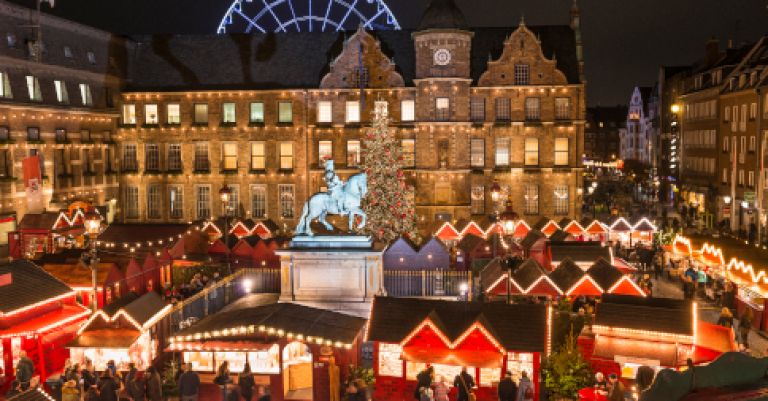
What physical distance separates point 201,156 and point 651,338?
36727 mm

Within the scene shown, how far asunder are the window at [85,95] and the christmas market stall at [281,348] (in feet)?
102

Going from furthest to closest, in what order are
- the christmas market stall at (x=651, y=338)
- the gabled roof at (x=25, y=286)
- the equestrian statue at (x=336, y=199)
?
the equestrian statue at (x=336, y=199)
the gabled roof at (x=25, y=286)
the christmas market stall at (x=651, y=338)

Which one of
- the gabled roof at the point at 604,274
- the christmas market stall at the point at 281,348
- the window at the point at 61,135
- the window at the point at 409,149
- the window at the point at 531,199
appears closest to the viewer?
the christmas market stall at the point at 281,348

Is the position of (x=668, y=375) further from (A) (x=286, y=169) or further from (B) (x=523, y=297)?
(A) (x=286, y=169)

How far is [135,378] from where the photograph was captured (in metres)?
16.0

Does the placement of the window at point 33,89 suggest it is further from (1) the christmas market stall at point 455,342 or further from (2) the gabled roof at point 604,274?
(2) the gabled roof at point 604,274

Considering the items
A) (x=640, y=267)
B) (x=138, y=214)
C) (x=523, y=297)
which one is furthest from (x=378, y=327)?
(x=138, y=214)

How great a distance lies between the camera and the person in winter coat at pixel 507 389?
15070 millimetres

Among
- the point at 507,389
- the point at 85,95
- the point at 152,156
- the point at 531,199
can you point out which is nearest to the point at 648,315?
the point at 507,389

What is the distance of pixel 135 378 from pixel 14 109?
27.3 metres

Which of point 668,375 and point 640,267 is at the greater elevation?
point 668,375

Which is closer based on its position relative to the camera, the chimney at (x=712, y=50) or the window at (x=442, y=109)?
the window at (x=442, y=109)

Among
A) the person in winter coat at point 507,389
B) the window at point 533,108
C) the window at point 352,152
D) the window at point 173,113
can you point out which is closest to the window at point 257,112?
the window at point 173,113

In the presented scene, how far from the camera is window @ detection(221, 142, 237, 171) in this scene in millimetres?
47719
